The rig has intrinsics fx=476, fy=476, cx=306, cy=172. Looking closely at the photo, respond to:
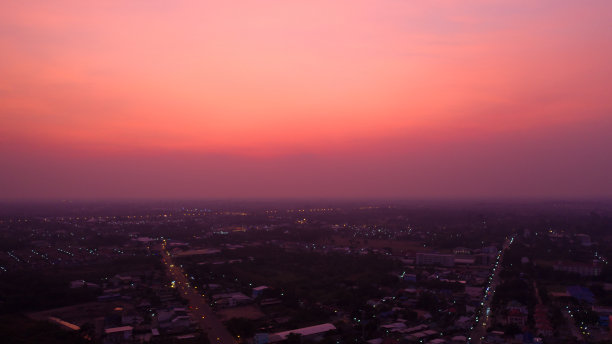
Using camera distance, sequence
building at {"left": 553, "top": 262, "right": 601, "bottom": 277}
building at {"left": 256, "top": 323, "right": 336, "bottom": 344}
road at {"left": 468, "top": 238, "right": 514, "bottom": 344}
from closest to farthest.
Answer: building at {"left": 256, "top": 323, "right": 336, "bottom": 344}
road at {"left": 468, "top": 238, "right": 514, "bottom": 344}
building at {"left": 553, "top": 262, "right": 601, "bottom": 277}

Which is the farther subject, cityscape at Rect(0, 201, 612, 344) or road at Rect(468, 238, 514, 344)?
cityscape at Rect(0, 201, 612, 344)

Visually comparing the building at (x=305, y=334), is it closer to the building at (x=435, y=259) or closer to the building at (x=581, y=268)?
the building at (x=435, y=259)

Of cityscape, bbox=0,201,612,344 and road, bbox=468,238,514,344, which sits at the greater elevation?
cityscape, bbox=0,201,612,344

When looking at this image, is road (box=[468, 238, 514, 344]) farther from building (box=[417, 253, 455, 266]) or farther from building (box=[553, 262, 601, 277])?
building (box=[553, 262, 601, 277])

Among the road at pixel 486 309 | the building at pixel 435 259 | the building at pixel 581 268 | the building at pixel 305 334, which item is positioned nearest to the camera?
the building at pixel 305 334

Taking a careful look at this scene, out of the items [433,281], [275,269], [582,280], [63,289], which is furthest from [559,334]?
[63,289]

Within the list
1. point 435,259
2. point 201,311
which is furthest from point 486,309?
point 435,259

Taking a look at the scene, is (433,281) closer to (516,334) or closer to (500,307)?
(500,307)

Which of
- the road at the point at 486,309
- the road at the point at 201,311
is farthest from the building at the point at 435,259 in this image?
the road at the point at 201,311

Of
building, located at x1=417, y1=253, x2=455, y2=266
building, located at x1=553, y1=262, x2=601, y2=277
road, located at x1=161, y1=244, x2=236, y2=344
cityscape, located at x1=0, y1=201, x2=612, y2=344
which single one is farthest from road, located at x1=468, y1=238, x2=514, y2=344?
road, located at x1=161, y1=244, x2=236, y2=344
